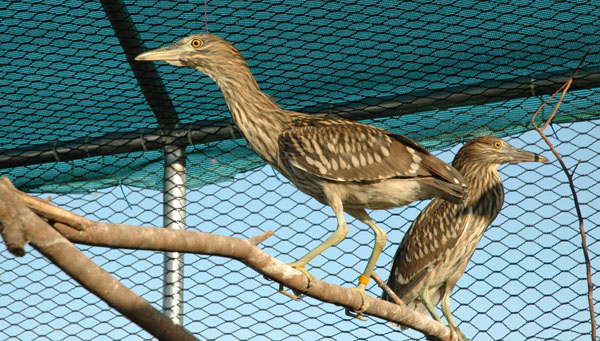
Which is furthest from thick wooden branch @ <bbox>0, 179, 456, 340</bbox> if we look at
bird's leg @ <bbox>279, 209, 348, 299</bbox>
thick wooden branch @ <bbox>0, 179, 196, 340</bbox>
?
bird's leg @ <bbox>279, 209, 348, 299</bbox>

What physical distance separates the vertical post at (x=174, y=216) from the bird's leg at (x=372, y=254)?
3.60 ft

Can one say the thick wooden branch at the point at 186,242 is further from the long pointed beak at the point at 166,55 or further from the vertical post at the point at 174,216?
the vertical post at the point at 174,216

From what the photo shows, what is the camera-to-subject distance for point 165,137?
3.72 m

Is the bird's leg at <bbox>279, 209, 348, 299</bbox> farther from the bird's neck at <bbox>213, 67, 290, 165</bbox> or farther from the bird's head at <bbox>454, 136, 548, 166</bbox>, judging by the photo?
the bird's head at <bbox>454, 136, 548, 166</bbox>

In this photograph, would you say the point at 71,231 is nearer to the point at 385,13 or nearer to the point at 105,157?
the point at 385,13

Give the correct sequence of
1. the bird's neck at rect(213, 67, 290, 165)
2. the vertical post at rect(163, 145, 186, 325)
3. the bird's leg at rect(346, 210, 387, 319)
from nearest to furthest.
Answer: the bird's leg at rect(346, 210, 387, 319) < the bird's neck at rect(213, 67, 290, 165) < the vertical post at rect(163, 145, 186, 325)

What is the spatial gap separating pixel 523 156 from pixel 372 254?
5.24 ft

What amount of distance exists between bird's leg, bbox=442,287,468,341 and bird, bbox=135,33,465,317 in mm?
1134

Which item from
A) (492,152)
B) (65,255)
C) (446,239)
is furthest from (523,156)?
(65,255)

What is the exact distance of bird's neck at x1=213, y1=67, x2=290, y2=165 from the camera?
2863 mm

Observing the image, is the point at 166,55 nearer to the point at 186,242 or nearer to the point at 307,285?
the point at 307,285

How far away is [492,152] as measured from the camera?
4.14 meters

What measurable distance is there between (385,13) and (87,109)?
1.67m

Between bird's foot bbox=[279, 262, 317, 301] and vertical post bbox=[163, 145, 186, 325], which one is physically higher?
bird's foot bbox=[279, 262, 317, 301]
